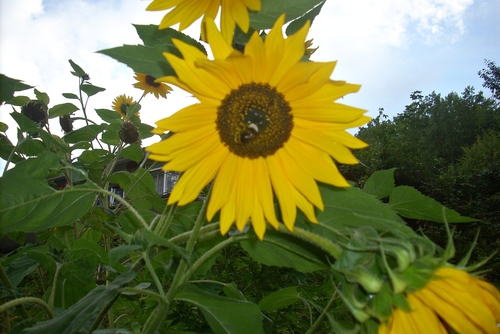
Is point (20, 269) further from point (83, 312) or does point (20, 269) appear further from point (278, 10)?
point (278, 10)

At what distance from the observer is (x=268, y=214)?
0.53 meters

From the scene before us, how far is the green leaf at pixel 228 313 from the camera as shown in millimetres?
717

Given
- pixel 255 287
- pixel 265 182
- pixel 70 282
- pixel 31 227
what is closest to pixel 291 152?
pixel 265 182

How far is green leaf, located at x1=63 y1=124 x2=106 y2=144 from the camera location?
1.17 m

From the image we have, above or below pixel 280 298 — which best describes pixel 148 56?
above

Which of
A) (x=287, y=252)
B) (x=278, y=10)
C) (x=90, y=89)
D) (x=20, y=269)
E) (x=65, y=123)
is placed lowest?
(x=20, y=269)

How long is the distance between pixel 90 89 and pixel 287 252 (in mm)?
1010

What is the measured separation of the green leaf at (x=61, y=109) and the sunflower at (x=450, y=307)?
1.20 m

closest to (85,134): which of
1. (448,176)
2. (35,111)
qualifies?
(35,111)

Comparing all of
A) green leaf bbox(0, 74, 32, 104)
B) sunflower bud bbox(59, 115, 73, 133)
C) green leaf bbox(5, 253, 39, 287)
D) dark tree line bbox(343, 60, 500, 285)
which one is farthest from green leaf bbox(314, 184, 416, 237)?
dark tree line bbox(343, 60, 500, 285)

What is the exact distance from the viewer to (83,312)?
55 centimetres

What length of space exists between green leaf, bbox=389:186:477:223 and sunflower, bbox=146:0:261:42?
1.37 ft

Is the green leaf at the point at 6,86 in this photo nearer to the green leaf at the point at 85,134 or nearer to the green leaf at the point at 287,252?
the green leaf at the point at 85,134

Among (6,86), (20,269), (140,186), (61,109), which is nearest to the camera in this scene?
(6,86)
